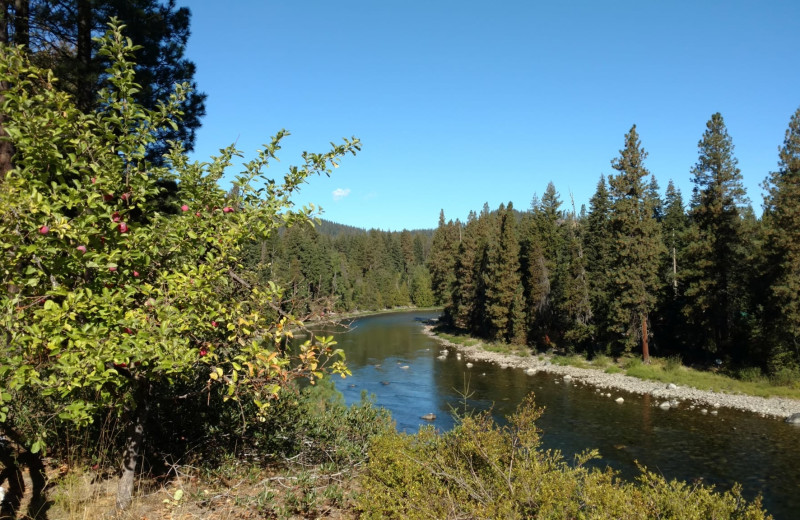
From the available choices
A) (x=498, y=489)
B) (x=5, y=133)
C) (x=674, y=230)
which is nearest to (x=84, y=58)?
(x=5, y=133)

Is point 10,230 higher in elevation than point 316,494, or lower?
higher

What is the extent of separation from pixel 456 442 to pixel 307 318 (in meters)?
2.09

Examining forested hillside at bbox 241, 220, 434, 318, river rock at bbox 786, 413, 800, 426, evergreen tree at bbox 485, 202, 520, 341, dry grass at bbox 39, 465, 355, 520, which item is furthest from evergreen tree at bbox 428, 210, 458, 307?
dry grass at bbox 39, 465, 355, 520

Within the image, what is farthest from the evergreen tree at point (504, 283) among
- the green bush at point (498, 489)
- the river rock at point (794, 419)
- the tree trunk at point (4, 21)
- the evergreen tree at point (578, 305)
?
the tree trunk at point (4, 21)

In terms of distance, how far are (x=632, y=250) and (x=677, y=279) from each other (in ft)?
11.3

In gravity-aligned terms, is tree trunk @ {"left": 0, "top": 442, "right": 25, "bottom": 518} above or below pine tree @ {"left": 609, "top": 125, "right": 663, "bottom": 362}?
below

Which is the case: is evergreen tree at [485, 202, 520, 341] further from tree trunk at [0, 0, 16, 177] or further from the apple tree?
the apple tree

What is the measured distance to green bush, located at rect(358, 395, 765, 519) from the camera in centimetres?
386

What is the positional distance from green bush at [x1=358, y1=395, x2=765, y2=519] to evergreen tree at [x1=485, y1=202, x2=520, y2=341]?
35254 millimetres

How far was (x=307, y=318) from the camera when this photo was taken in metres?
4.73

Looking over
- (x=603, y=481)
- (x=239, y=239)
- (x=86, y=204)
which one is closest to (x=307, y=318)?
(x=239, y=239)

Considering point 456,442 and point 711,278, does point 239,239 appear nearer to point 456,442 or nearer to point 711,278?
point 456,442

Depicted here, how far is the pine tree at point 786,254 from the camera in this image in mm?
21688

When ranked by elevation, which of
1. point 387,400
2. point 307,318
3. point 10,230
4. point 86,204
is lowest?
point 387,400
